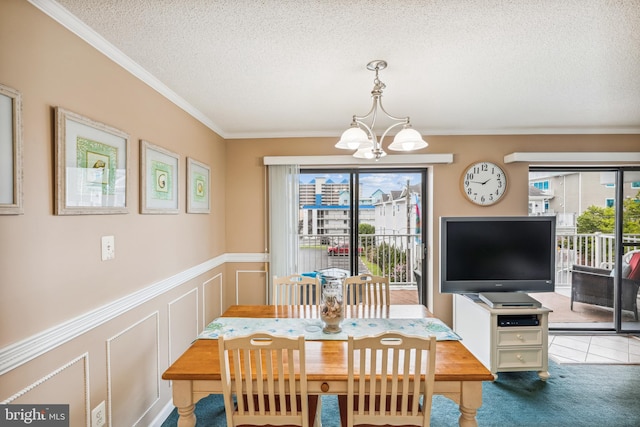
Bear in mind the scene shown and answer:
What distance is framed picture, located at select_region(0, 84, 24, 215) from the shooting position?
1.08 m

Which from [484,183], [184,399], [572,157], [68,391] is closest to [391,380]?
[184,399]

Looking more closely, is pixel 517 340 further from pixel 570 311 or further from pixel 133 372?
pixel 133 372

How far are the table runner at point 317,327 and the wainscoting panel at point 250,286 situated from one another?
4.70ft

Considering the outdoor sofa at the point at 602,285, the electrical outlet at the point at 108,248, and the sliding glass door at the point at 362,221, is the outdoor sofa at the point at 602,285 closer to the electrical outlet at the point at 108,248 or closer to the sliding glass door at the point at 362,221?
the sliding glass door at the point at 362,221

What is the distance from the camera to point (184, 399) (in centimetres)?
141

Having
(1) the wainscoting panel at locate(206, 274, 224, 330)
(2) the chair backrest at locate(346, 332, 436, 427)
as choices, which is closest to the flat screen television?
(2) the chair backrest at locate(346, 332, 436, 427)

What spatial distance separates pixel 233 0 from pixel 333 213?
2.59 m

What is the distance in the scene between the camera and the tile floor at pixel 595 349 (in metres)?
2.97

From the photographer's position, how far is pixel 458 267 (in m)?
2.96

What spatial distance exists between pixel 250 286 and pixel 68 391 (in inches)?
85.6

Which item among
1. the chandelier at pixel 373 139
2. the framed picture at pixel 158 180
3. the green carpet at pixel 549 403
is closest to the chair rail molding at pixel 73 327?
the framed picture at pixel 158 180

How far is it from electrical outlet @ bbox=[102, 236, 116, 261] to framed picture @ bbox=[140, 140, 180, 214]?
0.31 m

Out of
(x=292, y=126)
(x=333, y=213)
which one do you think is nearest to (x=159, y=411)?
(x=333, y=213)

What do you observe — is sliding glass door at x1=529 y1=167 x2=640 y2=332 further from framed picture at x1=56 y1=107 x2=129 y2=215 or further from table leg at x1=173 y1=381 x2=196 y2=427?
framed picture at x1=56 y1=107 x2=129 y2=215
